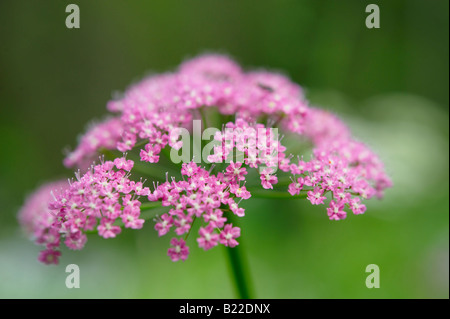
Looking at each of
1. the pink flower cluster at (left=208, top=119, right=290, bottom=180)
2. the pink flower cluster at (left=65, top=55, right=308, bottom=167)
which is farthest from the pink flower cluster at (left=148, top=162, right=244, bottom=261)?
the pink flower cluster at (left=65, top=55, right=308, bottom=167)

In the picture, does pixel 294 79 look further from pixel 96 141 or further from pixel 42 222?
pixel 42 222

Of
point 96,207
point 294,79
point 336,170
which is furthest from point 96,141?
point 294,79

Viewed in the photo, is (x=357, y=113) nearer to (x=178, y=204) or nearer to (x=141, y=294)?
(x=141, y=294)

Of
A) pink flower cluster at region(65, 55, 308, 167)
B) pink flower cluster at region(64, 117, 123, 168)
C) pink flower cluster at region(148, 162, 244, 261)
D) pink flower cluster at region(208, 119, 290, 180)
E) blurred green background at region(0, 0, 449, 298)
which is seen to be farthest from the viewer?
blurred green background at region(0, 0, 449, 298)

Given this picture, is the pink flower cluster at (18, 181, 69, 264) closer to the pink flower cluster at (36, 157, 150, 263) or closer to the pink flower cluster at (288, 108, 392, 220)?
the pink flower cluster at (36, 157, 150, 263)

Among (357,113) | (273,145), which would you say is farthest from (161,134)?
(357,113)
